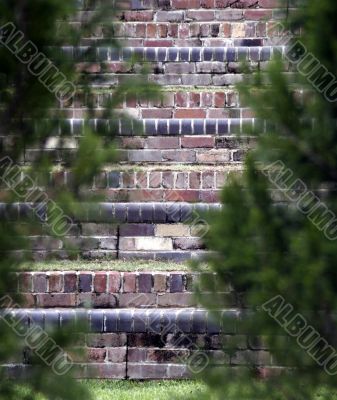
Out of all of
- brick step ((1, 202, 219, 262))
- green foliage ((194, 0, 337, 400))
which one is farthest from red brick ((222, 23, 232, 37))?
green foliage ((194, 0, 337, 400))

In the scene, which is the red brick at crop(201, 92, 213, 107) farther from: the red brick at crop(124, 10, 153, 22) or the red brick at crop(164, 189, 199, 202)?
the red brick at crop(124, 10, 153, 22)

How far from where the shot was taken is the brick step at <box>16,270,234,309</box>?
509cm

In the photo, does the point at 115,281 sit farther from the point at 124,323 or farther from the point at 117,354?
the point at 117,354

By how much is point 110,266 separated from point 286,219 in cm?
247

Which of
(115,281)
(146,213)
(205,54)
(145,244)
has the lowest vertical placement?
(115,281)

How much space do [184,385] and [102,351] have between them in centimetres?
44

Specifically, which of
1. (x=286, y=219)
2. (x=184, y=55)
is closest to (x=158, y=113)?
(x=184, y=55)

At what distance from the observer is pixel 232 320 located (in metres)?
3.14

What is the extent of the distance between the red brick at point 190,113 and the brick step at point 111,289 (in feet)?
5.61

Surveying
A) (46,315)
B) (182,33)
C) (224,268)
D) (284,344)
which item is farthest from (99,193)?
(182,33)

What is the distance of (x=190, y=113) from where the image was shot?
6.58m

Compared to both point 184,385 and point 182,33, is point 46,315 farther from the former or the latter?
point 182,33

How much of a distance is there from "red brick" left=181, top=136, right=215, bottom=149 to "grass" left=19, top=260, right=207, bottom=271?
1076 millimetres

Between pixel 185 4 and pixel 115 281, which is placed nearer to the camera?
pixel 115 281
